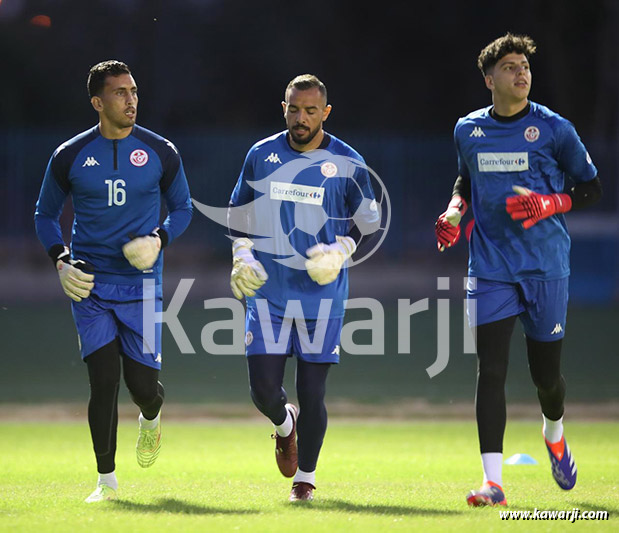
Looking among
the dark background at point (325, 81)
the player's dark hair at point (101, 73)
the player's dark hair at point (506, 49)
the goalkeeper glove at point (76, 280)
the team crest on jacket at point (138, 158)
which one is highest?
the player's dark hair at point (506, 49)

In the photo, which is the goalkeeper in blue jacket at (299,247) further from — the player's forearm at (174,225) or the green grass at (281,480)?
the green grass at (281,480)

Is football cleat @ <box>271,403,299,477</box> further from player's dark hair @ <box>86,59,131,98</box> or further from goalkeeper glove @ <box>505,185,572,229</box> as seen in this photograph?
player's dark hair @ <box>86,59,131,98</box>

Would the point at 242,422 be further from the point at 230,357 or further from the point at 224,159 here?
the point at 224,159

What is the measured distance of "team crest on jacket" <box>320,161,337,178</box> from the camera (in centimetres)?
762

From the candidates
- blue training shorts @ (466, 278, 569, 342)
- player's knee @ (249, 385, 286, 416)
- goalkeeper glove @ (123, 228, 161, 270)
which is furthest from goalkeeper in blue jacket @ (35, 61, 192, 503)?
blue training shorts @ (466, 278, 569, 342)

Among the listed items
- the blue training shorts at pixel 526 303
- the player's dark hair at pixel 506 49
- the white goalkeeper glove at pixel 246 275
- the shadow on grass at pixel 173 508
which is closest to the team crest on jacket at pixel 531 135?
the player's dark hair at pixel 506 49

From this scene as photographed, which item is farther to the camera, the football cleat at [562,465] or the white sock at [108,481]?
the football cleat at [562,465]

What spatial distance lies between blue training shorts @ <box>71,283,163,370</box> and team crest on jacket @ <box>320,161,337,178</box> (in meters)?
1.30

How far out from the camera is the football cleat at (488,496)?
698 cm

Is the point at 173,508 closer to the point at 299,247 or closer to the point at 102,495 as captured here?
the point at 102,495

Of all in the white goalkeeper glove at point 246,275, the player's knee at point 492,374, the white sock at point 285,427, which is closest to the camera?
the player's knee at point 492,374

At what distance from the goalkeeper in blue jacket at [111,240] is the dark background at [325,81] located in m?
15.4

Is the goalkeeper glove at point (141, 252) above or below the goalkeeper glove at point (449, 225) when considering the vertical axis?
below

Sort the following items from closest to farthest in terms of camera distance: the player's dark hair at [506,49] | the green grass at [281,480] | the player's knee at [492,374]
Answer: the green grass at [281,480]
the player's knee at [492,374]
the player's dark hair at [506,49]
